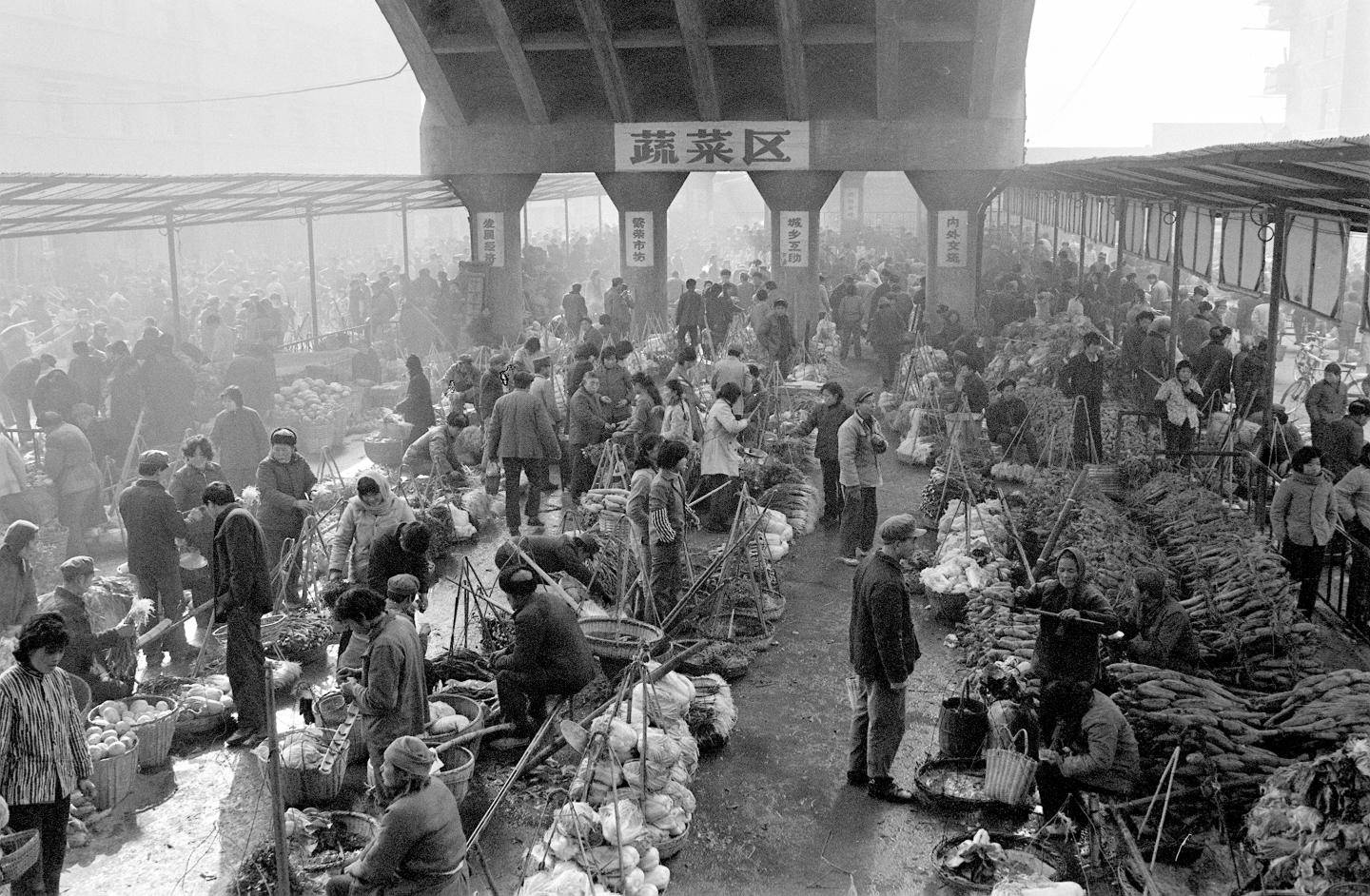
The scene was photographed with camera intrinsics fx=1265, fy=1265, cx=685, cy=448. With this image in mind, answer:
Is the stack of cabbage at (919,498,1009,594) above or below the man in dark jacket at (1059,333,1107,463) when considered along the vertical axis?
below

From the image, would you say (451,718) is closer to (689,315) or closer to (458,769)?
(458,769)

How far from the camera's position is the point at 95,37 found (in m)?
43.6

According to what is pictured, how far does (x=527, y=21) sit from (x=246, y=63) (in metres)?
37.0

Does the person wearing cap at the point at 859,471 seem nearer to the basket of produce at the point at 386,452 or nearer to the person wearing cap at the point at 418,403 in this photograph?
the person wearing cap at the point at 418,403

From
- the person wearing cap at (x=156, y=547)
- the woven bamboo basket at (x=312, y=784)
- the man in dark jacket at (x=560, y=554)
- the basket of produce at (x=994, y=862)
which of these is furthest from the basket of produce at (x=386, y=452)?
the basket of produce at (x=994, y=862)

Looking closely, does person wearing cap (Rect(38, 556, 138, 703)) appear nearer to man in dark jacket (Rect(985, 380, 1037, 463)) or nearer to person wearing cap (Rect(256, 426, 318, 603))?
person wearing cap (Rect(256, 426, 318, 603))

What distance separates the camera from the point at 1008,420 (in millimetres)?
14430

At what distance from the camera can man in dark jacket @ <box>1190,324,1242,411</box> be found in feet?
46.1

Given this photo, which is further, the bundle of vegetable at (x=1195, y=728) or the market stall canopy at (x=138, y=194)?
the market stall canopy at (x=138, y=194)

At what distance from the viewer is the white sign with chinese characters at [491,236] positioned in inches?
906

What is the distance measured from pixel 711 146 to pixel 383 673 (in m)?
16.7

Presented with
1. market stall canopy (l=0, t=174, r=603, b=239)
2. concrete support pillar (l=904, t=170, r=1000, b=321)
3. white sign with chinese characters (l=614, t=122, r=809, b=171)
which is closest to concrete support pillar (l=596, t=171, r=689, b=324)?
white sign with chinese characters (l=614, t=122, r=809, b=171)

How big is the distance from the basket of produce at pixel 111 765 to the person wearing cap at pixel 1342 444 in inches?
373

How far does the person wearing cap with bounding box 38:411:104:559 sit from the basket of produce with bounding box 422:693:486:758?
217 inches
